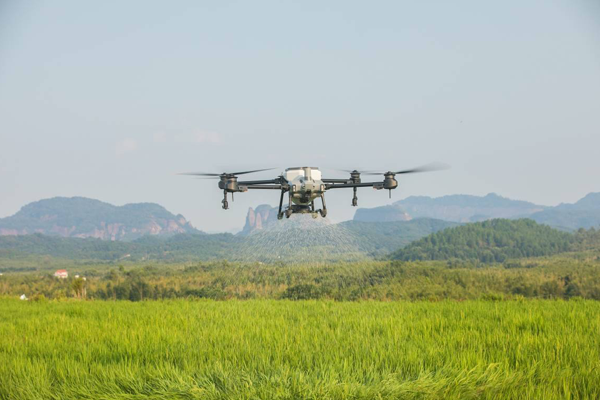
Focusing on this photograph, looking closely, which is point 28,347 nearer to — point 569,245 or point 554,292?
point 554,292

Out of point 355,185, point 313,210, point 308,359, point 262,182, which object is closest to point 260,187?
point 262,182

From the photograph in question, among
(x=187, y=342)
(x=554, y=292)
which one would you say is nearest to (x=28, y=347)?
(x=187, y=342)

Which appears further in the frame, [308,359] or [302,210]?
[302,210]

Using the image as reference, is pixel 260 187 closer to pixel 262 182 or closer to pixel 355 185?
pixel 262 182

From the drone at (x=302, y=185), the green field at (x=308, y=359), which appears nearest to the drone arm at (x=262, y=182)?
the drone at (x=302, y=185)

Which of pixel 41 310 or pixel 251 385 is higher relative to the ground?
pixel 251 385

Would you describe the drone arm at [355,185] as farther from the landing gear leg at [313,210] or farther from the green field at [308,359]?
the green field at [308,359]
